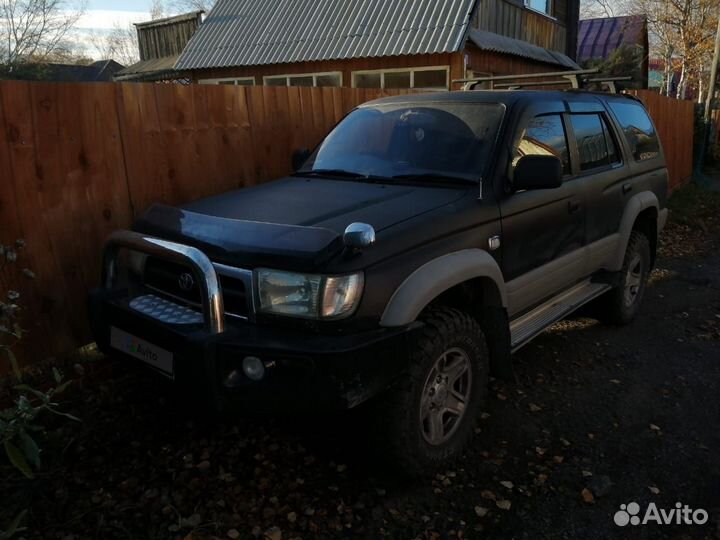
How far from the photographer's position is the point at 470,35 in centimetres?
1141

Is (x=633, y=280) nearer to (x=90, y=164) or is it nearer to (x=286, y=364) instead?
(x=286, y=364)

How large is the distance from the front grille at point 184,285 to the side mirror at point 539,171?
1615 millimetres

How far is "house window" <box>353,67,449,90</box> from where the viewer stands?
38.9 feet

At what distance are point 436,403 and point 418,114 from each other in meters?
1.85

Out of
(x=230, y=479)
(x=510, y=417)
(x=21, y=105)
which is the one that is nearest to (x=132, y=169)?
(x=21, y=105)

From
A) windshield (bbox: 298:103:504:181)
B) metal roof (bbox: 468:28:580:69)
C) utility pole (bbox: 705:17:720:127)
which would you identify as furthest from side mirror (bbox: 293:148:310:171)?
utility pole (bbox: 705:17:720:127)

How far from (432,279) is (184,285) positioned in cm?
114

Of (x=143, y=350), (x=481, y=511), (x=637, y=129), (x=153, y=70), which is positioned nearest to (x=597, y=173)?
(x=637, y=129)

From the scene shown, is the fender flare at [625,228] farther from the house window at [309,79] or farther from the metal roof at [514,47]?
the house window at [309,79]

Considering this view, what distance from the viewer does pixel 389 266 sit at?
2.51m

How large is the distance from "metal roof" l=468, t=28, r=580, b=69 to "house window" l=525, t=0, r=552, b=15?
119 cm

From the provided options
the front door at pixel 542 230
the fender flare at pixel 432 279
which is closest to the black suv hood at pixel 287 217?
the fender flare at pixel 432 279

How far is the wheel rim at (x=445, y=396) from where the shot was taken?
2801 millimetres

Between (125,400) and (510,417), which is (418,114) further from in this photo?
(125,400)
